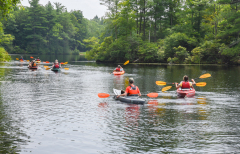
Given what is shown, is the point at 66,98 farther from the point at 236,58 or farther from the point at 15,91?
the point at 236,58

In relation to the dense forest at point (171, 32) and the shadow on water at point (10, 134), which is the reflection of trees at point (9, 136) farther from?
the dense forest at point (171, 32)

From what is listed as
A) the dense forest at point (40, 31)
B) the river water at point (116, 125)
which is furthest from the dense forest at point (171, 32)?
the river water at point (116, 125)

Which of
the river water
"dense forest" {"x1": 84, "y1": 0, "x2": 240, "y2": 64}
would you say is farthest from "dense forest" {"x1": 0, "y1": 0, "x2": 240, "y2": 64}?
the river water

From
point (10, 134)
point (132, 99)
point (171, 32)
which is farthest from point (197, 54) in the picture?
point (10, 134)

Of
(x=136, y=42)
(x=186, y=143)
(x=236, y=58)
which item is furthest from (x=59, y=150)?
(x=136, y=42)

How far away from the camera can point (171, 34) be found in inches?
2859

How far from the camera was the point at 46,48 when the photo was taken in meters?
131

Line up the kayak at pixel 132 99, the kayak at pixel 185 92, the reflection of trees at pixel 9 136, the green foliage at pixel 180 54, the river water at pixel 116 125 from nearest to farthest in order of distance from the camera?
the reflection of trees at pixel 9 136, the river water at pixel 116 125, the kayak at pixel 132 99, the kayak at pixel 185 92, the green foliage at pixel 180 54

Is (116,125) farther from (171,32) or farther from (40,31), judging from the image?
(40,31)

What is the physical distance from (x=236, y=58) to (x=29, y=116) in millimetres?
51717

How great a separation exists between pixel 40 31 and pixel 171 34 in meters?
77.4

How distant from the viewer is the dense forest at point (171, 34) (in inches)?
2329

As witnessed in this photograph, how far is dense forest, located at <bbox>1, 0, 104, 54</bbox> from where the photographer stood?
390 feet

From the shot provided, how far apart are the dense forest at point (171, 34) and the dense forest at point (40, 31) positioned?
3218cm
